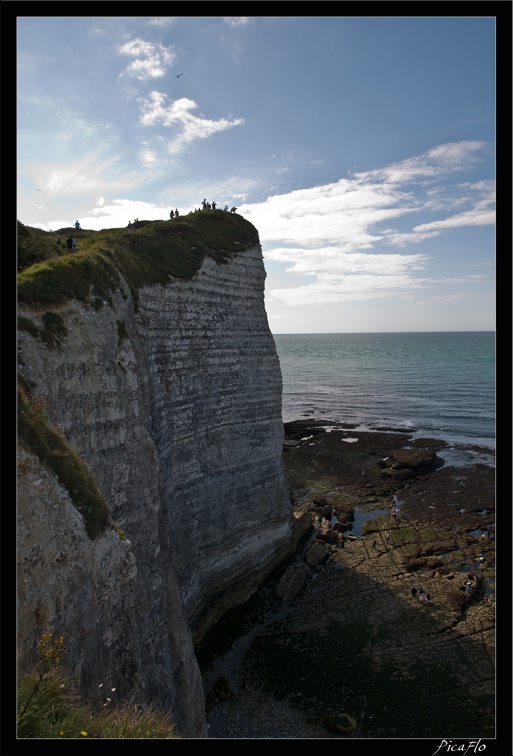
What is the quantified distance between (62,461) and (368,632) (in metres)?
17.8

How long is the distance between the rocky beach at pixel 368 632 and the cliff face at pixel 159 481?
2188 mm

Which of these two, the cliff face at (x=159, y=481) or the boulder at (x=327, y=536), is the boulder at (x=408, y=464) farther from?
the cliff face at (x=159, y=481)

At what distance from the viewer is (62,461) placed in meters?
8.98

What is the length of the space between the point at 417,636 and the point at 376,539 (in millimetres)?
8899

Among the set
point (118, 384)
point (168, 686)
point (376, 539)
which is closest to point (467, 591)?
point (376, 539)

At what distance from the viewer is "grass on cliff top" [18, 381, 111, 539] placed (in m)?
8.70

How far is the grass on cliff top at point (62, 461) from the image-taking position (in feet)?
28.6

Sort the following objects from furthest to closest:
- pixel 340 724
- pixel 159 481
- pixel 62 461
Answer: pixel 340 724 → pixel 159 481 → pixel 62 461

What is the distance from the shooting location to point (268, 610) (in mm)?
22344

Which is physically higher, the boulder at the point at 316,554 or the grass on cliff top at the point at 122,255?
the grass on cliff top at the point at 122,255

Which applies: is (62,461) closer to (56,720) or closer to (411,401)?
(56,720)

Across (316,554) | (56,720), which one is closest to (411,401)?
(316,554)

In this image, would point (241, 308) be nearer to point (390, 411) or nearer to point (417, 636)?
point (417, 636)

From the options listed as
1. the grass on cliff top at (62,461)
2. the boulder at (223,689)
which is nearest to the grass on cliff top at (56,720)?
the grass on cliff top at (62,461)
